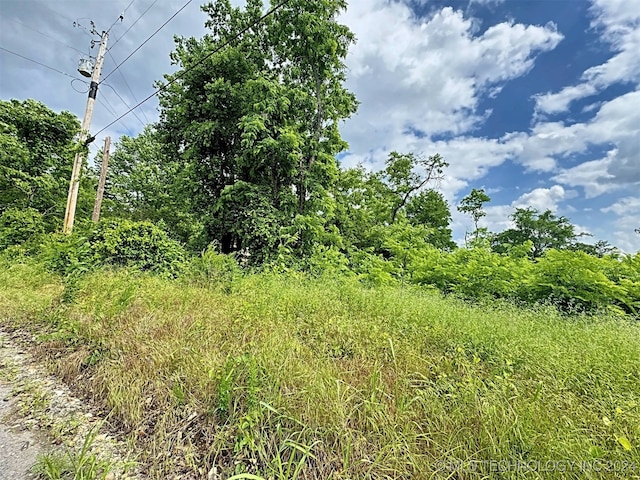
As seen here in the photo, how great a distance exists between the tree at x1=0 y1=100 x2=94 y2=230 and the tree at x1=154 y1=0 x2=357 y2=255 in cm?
578

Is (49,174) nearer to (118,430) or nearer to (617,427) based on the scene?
(118,430)

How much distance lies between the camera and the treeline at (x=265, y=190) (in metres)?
6.18

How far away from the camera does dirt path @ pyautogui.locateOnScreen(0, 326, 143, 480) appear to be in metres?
1.72

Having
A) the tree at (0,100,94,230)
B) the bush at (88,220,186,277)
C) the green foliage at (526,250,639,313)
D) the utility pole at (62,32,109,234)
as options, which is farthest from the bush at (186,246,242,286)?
the tree at (0,100,94,230)

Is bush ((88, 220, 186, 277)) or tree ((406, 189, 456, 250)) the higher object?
tree ((406, 189, 456, 250))

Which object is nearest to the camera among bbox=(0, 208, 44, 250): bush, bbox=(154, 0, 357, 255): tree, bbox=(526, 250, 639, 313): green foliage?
bbox=(526, 250, 639, 313): green foliage

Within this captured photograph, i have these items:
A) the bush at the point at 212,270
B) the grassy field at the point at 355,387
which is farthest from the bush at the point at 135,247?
the grassy field at the point at 355,387

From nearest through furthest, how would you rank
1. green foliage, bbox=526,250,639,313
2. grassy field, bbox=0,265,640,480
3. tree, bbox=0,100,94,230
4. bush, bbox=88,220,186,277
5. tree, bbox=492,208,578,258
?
1. grassy field, bbox=0,265,640,480
2. green foliage, bbox=526,250,639,313
3. bush, bbox=88,220,186,277
4. tree, bbox=0,100,94,230
5. tree, bbox=492,208,578,258

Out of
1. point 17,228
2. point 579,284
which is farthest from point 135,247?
point 579,284

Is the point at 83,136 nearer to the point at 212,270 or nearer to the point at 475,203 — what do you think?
the point at 212,270

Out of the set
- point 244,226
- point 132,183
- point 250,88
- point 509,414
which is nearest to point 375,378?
point 509,414

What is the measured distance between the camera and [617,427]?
1694mm

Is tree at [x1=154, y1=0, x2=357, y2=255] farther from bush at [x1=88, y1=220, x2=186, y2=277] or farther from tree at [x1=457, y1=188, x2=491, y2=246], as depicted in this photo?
tree at [x1=457, y1=188, x2=491, y2=246]

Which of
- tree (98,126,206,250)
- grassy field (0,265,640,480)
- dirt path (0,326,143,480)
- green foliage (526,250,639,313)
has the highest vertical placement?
tree (98,126,206,250)
